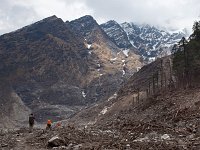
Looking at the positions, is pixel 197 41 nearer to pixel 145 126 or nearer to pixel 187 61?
pixel 187 61

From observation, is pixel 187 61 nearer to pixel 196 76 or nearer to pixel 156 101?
pixel 196 76

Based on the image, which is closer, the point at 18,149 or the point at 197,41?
the point at 18,149

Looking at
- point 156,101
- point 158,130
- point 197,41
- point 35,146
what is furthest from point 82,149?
point 197,41

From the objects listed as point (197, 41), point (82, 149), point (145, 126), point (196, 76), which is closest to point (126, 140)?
point (82, 149)

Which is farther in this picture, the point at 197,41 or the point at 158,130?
the point at 197,41

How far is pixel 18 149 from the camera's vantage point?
1025 inches

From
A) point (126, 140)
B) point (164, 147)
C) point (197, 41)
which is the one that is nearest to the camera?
point (164, 147)

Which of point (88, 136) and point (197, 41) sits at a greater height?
point (197, 41)

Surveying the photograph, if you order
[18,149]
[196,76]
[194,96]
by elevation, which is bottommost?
[18,149]

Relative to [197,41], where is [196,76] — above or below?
below

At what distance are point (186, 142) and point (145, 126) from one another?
7316 mm

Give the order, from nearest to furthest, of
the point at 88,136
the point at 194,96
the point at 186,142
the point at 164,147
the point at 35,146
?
1. the point at 164,147
2. the point at 186,142
3. the point at 35,146
4. the point at 88,136
5. the point at 194,96

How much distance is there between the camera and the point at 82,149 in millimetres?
23297

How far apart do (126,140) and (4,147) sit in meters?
7.24
